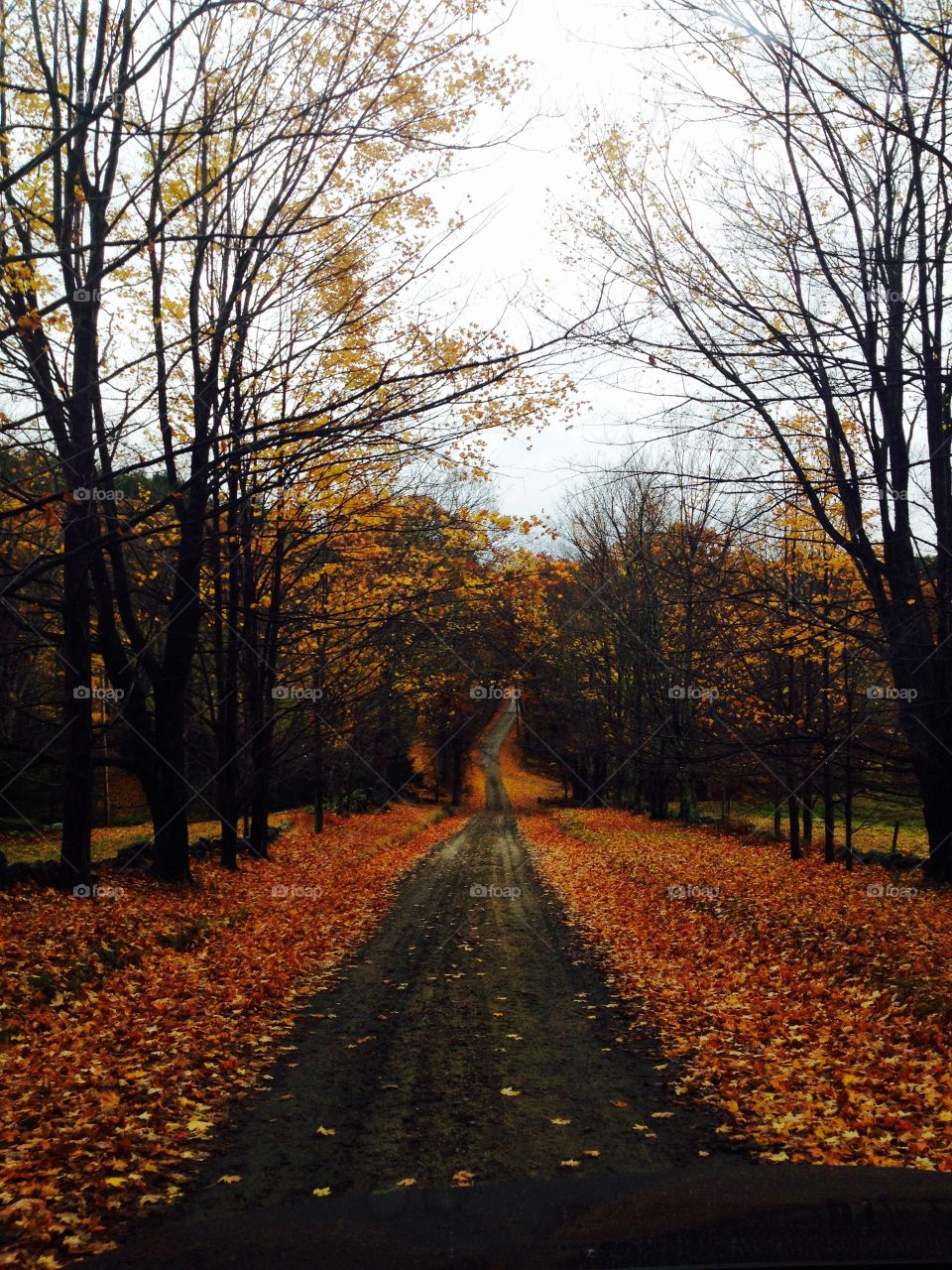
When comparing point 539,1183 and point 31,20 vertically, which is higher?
point 31,20

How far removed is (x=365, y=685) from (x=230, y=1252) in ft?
65.8

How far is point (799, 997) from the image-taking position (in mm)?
8391

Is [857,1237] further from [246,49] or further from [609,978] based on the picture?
[246,49]

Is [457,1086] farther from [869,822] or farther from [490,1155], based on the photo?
[869,822]

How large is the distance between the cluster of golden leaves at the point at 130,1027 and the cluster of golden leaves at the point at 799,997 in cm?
330

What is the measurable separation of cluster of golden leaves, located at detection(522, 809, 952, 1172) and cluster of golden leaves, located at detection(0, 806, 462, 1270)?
10.8 feet

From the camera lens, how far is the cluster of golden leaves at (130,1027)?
15.4ft

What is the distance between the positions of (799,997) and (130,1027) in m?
5.82

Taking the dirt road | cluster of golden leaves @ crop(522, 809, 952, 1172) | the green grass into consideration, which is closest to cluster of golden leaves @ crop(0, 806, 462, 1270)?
the dirt road

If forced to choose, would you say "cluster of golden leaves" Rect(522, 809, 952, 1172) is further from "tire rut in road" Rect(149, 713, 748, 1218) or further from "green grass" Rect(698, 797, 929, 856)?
"green grass" Rect(698, 797, 929, 856)

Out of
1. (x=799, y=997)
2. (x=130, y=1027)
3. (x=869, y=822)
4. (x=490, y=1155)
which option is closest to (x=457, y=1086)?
(x=490, y=1155)

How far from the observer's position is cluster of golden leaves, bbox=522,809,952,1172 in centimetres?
545

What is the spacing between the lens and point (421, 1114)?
5.75m

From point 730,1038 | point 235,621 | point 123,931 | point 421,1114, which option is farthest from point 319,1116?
point 235,621
